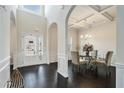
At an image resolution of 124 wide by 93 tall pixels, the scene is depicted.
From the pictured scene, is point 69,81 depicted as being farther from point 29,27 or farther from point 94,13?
point 29,27

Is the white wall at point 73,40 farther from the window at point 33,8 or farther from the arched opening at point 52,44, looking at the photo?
the window at point 33,8

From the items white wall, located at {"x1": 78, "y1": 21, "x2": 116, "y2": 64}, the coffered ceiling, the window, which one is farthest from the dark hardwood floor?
the window

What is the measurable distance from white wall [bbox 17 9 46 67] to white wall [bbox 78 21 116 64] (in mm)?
3651

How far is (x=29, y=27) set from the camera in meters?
7.16

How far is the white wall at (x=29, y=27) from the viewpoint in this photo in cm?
668

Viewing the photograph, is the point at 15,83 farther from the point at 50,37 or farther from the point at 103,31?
the point at 103,31

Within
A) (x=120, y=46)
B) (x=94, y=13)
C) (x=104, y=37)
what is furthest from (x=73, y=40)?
(x=120, y=46)

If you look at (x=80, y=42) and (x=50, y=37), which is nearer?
(x=50, y=37)

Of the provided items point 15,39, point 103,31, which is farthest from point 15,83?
point 103,31

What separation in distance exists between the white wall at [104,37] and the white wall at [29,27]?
3651 millimetres

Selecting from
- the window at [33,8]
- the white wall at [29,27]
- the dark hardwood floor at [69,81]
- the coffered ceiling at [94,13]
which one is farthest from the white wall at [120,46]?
the window at [33,8]

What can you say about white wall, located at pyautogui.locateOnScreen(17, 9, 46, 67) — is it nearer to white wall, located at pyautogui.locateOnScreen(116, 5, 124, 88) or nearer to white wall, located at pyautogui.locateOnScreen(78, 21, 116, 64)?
white wall, located at pyautogui.locateOnScreen(78, 21, 116, 64)

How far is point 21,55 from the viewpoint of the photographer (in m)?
6.76

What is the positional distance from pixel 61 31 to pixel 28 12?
135 inches
